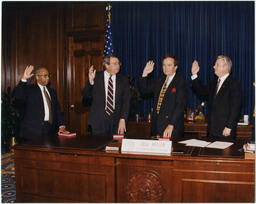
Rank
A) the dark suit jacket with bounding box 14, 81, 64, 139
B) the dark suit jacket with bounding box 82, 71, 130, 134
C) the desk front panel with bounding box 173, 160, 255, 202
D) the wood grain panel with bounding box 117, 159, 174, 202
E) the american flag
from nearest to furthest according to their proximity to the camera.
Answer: the desk front panel with bounding box 173, 160, 255, 202 < the wood grain panel with bounding box 117, 159, 174, 202 < the dark suit jacket with bounding box 82, 71, 130, 134 < the dark suit jacket with bounding box 14, 81, 64, 139 < the american flag

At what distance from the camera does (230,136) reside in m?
3.41

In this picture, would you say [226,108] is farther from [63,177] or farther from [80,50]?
[80,50]

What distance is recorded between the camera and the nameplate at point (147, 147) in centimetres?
248

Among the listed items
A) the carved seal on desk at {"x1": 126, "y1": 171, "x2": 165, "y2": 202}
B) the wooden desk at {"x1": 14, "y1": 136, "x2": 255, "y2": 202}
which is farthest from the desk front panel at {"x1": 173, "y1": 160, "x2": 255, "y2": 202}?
the carved seal on desk at {"x1": 126, "y1": 171, "x2": 165, "y2": 202}

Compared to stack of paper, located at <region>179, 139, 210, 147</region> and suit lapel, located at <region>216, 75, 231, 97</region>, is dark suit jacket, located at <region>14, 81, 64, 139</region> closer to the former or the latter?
stack of paper, located at <region>179, 139, 210, 147</region>

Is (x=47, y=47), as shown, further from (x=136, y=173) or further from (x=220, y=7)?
(x=136, y=173)

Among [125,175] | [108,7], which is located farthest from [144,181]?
[108,7]

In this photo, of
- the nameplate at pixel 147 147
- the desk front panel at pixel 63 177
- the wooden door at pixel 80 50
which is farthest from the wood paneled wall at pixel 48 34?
the nameplate at pixel 147 147

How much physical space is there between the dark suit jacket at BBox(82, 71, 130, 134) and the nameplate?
3.59 feet

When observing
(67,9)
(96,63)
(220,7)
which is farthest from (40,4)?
(220,7)

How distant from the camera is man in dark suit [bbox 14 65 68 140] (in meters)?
3.88

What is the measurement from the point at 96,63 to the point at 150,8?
1.62 meters

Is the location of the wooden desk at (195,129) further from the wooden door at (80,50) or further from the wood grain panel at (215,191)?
the wood grain panel at (215,191)

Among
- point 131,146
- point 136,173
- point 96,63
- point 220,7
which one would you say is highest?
point 220,7
